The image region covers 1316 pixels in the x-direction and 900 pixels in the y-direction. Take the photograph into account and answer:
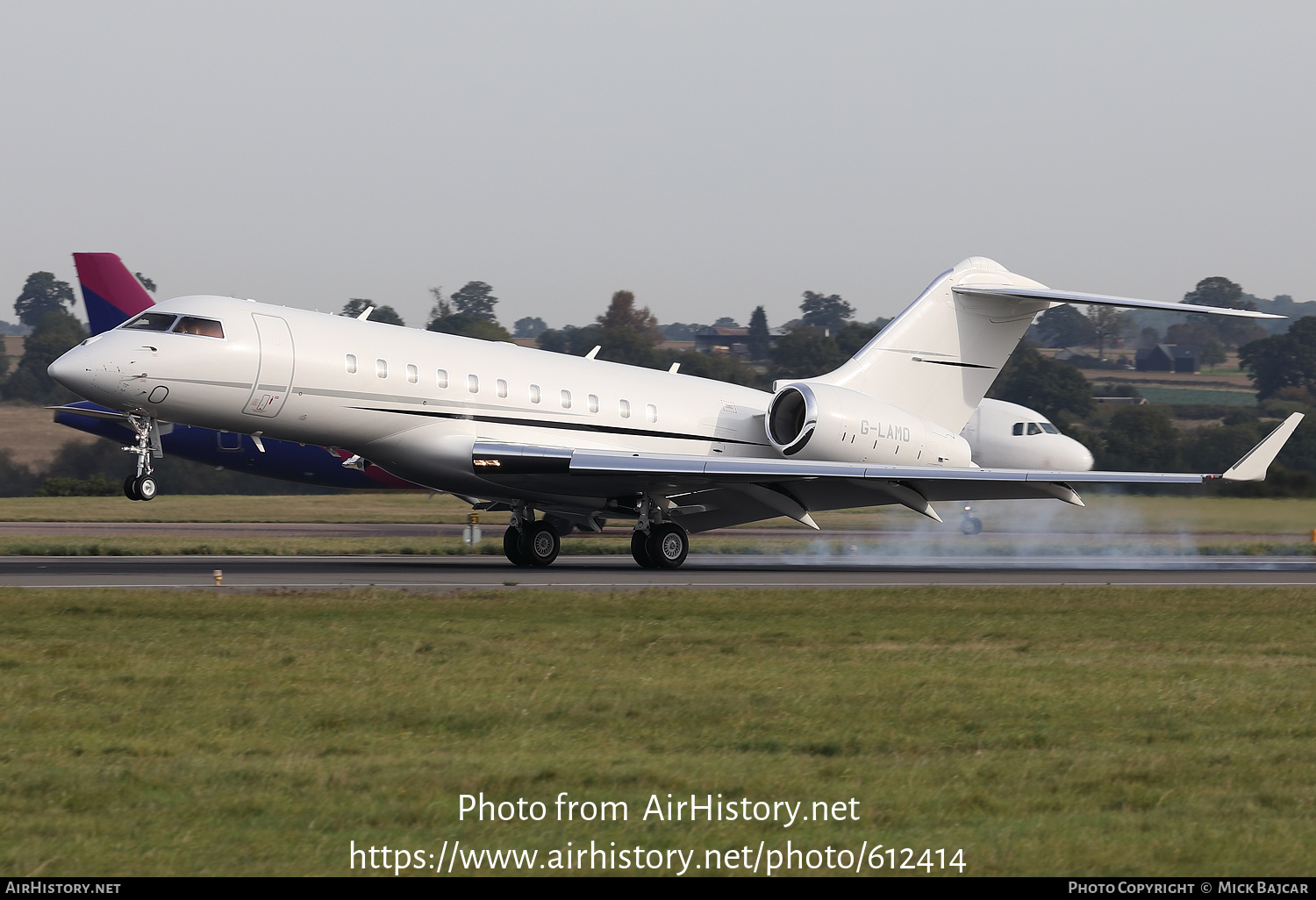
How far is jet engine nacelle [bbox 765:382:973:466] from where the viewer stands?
23.3 m

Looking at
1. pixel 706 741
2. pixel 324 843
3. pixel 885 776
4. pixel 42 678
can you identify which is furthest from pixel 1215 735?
pixel 42 678

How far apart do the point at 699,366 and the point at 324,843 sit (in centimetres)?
6442

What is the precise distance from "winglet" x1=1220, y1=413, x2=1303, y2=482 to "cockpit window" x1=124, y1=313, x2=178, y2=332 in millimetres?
16801

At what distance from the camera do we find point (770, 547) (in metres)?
30.0

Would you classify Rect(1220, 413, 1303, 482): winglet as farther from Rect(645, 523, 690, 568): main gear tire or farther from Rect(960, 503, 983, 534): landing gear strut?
Rect(960, 503, 983, 534): landing gear strut

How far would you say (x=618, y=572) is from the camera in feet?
72.0

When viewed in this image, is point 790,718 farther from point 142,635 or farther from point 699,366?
point 699,366

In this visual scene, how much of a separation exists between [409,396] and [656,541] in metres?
4.96

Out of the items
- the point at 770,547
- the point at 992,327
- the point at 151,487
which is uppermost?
the point at 992,327

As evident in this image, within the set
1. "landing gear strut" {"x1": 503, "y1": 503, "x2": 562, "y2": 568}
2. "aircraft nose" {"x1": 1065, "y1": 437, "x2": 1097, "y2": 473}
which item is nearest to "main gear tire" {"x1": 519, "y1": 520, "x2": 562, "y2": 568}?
"landing gear strut" {"x1": 503, "y1": 503, "x2": 562, "y2": 568}

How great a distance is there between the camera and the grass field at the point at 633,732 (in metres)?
6.52

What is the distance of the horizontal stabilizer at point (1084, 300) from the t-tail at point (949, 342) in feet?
0.08

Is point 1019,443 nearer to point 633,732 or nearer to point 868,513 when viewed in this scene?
point 868,513
